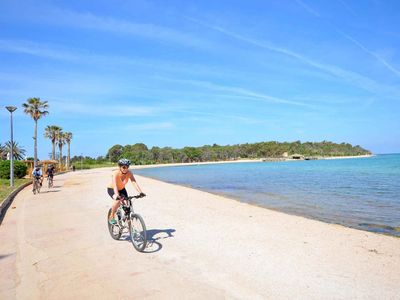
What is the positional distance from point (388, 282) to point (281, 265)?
1.72 m

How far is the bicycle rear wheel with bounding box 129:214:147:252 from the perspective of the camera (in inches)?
282

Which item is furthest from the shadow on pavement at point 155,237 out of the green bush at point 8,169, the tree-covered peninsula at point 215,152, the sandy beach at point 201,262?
the tree-covered peninsula at point 215,152

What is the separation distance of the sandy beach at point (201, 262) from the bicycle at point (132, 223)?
0.21 meters

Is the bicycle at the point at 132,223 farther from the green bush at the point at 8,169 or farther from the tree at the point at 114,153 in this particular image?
the tree at the point at 114,153

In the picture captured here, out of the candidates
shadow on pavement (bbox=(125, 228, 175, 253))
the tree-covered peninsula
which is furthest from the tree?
shadow on pavement (bbox=(125, 228, 175, 253))

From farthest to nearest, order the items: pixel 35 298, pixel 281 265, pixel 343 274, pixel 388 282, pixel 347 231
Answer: pixel 347 231, pixel 281 265, pixel 343 274, pixel 388 282, pixel 35 298

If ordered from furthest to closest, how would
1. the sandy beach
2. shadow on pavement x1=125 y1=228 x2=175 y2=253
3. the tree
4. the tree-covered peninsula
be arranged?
the tree-covered peninsula
the tree
shadow on pavement x1=125 y1=228 x2=175 y2=253
the sandy beach

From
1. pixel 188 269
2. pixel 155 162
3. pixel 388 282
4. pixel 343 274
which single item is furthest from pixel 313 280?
pixel 155 162

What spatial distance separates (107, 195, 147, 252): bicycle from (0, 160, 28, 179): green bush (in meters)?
32.0

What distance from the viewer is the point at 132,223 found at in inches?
296

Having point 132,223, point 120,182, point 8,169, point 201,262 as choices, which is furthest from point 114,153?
point 201,262

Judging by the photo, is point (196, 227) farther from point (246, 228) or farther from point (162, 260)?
point (162, 260)

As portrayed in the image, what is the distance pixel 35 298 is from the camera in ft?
16.6

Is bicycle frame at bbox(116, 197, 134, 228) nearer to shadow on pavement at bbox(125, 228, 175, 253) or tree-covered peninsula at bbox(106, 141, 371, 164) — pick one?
shadow on pavement at bbox(125, 228, 175, 253)
